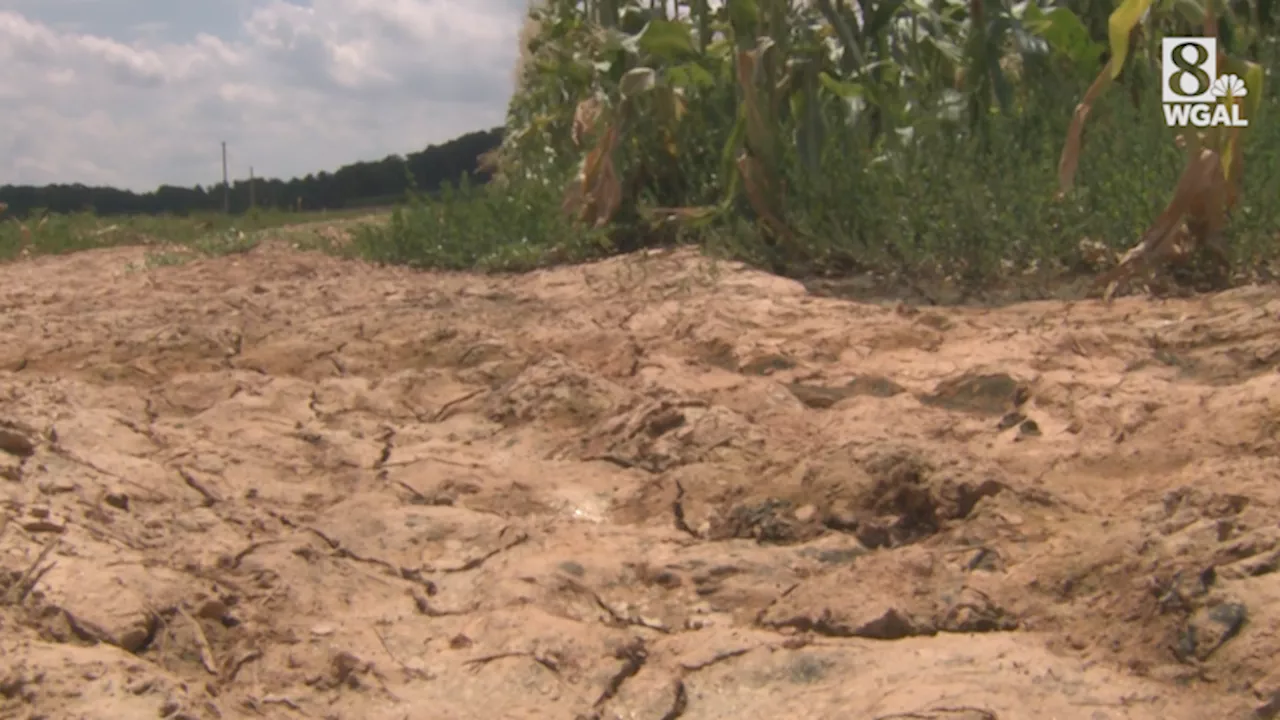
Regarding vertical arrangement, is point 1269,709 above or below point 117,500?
below

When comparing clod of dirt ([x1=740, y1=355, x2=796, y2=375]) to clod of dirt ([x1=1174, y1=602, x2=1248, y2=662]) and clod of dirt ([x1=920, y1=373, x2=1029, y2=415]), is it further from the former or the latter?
clod of dirt ([x1=1174, y1=602, x2=1248, y2=662])

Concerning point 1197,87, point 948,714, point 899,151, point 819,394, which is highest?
point 1197,87

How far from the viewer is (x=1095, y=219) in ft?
11.4

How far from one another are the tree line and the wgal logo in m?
10.1

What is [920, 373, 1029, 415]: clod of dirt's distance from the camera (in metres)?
2.61

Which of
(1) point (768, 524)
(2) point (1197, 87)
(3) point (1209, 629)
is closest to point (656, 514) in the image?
(1) point (768, 524)

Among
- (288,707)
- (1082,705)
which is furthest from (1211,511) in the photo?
(288,707)

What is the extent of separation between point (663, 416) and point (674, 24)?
200 cm

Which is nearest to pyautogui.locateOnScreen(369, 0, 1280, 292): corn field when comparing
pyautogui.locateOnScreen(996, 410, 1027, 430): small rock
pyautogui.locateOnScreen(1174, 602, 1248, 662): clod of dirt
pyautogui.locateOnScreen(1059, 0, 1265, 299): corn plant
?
pyautogui.locateOnScreen(1059, 0, 1265, 299): corn plant

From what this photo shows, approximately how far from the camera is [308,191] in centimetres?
1480

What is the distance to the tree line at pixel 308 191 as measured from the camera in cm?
1384

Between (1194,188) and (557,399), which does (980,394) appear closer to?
(557,399)

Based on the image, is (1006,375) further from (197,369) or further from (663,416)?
(197,369)

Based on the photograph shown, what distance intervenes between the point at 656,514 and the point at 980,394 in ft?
2.59
